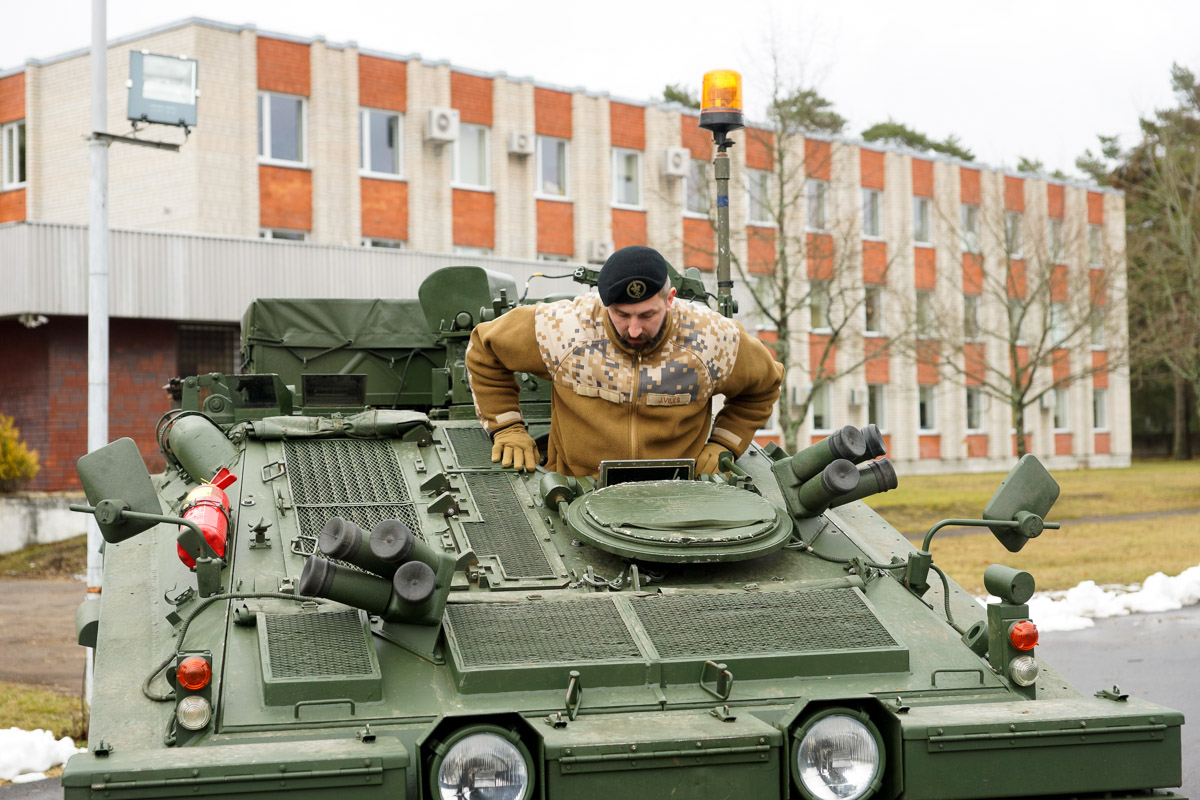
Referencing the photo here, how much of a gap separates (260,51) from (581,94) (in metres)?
7.49

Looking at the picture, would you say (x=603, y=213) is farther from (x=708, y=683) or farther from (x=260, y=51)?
(x=708, y=683)

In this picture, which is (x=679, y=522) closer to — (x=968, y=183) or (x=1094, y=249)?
(x=1094, y=249)

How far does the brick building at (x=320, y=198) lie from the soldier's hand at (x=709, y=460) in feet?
52.4

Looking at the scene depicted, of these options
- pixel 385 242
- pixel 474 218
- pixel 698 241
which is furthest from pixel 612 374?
pixel 698 241

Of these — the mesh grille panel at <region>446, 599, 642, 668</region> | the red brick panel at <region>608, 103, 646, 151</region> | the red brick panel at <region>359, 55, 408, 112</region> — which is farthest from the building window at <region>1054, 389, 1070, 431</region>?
the mesh grille panel at <region>446, 599, 642, 668</region>

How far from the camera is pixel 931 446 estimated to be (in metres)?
37.9

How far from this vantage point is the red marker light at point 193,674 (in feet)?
13.2

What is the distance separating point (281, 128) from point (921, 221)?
61.7ft

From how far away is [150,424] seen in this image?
73.2ft

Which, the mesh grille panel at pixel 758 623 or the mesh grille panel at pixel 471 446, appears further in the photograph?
the mesh grille panel at pixel 471 446

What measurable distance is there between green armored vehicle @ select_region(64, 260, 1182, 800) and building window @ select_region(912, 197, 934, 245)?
106ft

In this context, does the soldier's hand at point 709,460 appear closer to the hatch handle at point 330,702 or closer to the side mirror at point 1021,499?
the side mirror at point 1021,499

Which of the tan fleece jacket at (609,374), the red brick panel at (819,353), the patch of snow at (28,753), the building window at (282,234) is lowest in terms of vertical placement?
the patch of snow at (28,753)

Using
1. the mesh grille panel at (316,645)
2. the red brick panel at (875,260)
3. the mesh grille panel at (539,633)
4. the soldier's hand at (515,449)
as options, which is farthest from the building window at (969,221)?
the mesh grille panel at (316,645)
